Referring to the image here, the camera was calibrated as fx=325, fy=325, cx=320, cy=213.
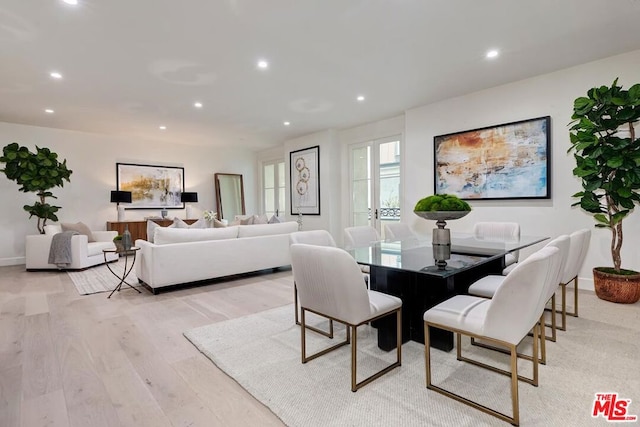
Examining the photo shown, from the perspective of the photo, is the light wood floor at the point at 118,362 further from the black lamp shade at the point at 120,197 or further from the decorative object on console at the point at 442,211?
the black lamp shade at the point at 120,197

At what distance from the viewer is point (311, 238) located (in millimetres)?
2816

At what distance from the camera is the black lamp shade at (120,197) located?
687 centimetres

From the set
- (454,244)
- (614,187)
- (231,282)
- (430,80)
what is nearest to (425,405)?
(454,244)

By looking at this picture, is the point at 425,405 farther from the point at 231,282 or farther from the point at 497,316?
the point at 231,282

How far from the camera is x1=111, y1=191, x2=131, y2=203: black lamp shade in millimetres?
6867

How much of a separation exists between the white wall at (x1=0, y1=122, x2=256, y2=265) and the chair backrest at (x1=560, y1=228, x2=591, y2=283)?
25.4ft

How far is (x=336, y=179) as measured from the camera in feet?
22.8

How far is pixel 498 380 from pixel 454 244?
1171 millimetres

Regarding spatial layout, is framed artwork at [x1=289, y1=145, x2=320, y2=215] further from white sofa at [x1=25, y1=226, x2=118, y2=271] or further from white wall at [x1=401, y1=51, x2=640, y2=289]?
white sofa at [x1=25, y1=226, x2=118, y2=271]

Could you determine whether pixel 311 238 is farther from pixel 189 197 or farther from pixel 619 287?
pixel 189 197

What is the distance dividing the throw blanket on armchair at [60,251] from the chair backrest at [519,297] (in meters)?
6.13

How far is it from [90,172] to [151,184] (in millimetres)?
1196

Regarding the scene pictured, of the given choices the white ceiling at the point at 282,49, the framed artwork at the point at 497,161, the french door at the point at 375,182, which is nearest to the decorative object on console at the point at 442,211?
the white ceiling at the point at 282,49

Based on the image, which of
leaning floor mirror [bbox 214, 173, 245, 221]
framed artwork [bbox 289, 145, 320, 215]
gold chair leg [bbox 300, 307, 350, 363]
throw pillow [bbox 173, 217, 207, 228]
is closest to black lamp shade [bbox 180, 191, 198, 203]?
leaning floor mirror [bbox 214, 173, 245, 221]
